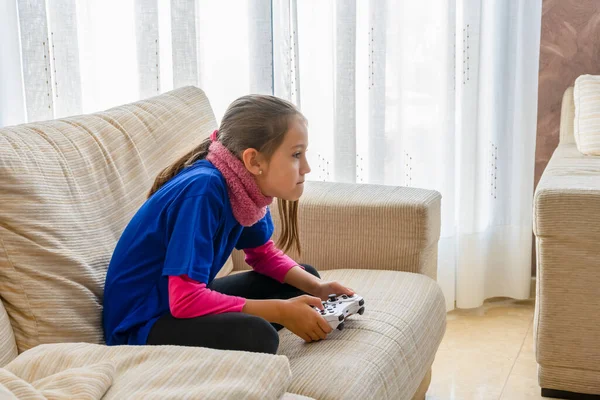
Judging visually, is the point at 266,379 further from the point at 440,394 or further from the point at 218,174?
the point at 440,394

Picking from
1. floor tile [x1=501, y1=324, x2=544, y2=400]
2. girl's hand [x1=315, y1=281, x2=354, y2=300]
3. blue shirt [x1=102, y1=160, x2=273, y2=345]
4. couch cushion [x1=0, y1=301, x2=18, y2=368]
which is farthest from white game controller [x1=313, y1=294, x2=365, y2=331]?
floor tile [x1=501, y1=324, x2=544, y2=400]

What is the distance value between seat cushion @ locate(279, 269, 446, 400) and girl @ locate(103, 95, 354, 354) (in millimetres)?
61

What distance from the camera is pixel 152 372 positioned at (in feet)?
3.59

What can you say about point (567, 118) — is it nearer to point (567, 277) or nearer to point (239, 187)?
point (567, 277)

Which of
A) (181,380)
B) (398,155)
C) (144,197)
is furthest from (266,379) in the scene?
(398,155)

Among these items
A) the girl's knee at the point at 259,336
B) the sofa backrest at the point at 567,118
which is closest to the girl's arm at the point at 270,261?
the girl's knee at the point at 259,336

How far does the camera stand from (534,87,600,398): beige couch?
6.72 feet

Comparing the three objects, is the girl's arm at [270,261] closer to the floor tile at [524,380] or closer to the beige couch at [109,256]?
the beige couch at [109,256]

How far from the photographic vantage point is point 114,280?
160cm

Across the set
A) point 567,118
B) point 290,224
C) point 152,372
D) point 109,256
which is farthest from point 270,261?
point 567,118

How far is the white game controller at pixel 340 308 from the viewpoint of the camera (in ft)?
5.32

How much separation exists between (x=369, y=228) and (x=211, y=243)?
0.63m

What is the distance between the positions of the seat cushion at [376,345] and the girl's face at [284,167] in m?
0.30

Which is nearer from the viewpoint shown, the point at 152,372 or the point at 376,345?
the point at 152,372
